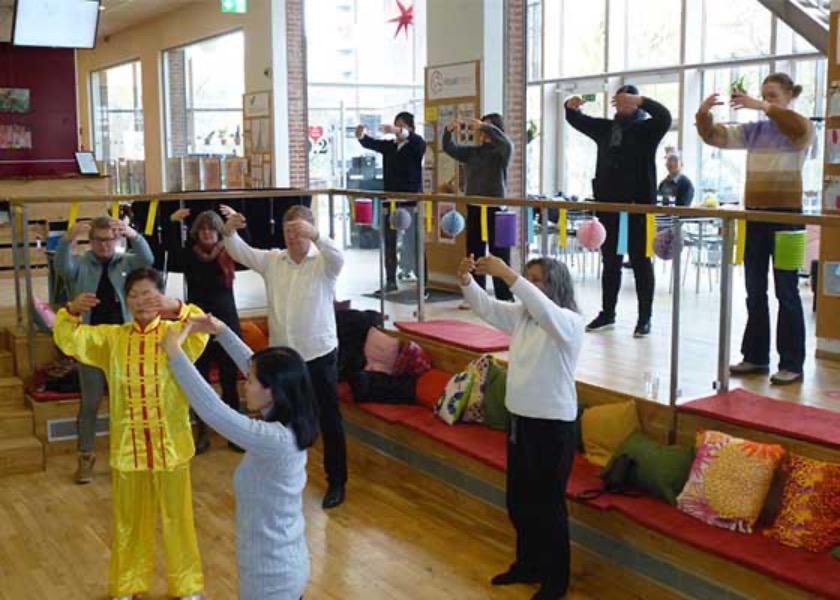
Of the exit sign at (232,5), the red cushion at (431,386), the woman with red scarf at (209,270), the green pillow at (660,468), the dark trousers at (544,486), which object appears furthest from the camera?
the exit sign at (232,5)

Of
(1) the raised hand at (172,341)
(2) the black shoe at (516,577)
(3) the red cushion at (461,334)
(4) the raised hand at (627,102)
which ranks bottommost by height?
(2) the black shoe at (516,577)

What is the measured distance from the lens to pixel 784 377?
5.33m

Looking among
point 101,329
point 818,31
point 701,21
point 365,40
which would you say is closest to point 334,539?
point 101,329

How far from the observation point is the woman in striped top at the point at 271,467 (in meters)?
3.24

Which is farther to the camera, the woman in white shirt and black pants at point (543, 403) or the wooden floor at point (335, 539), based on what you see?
the wooden floor at point (335, 539)

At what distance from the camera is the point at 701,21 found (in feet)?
40.9

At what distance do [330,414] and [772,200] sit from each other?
8.30 ft

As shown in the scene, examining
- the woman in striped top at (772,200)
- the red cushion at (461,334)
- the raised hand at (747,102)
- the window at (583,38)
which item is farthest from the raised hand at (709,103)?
the window at (583,38)

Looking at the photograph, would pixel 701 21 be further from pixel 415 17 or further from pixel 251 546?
pixel 251 546

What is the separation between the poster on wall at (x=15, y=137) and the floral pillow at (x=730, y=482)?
10.0 m

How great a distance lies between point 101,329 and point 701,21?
32.9ft

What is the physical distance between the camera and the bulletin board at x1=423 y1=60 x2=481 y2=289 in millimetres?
9203

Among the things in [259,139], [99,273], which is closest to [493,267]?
[99,273]

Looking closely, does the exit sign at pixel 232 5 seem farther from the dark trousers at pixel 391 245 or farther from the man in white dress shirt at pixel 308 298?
the man in white dress shirt at pixel 308 298
